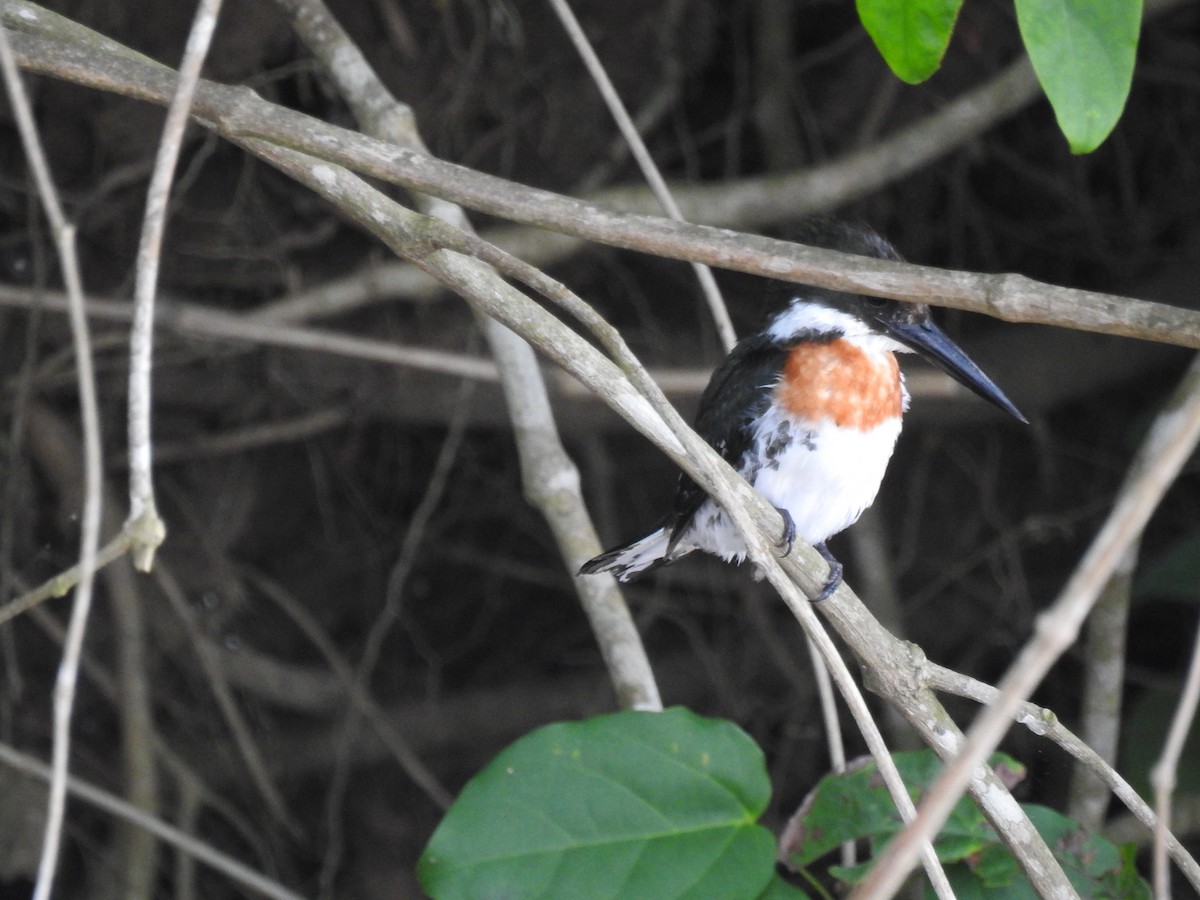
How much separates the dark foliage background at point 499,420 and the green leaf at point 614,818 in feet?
3.66

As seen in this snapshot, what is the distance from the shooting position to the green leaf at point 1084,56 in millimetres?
1096

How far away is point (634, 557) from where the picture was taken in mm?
2059

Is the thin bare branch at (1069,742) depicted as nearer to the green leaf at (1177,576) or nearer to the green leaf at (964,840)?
the green leaf at (964,840)

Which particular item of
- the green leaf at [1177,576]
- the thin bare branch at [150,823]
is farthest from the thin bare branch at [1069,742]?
the green leaf at [1177,576]

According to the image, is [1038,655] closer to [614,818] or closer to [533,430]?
[614,818]

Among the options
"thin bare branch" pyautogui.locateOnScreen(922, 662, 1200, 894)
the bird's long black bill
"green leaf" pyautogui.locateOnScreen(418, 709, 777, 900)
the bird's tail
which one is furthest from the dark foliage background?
"thin bare branch" pyautogui.locateOnScreen(922, 662, 1200, 894)

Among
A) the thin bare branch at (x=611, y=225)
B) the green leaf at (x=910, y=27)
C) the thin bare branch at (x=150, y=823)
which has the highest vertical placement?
the green leaf at (x=910, y=27)

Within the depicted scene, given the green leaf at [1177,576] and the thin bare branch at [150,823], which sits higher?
the green leaf at [1177,576]

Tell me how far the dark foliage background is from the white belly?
2.63 feet

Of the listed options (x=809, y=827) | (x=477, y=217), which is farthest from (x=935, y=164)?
(x=809, y=827)

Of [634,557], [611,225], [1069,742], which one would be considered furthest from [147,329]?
[634,557]

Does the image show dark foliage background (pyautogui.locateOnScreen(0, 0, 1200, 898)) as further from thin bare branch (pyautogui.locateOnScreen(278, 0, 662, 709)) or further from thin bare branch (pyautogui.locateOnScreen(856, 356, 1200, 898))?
thin bare branch (pyautogui.locateOnScreen(856, 356, 1200, 898))

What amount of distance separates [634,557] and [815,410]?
0.37 meters

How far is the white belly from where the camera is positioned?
197 centimetres
